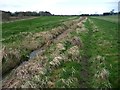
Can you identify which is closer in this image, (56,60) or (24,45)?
(56,60)

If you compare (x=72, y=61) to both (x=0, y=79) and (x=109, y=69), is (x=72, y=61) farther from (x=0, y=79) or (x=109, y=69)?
(x=0, y=79)

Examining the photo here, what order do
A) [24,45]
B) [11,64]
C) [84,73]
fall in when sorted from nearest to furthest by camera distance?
[84,73] < [11,64] < [24,45]

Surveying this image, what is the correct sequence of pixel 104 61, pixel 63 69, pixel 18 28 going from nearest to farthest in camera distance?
pixel 63 69, pixel 104 61, pixel 18 28

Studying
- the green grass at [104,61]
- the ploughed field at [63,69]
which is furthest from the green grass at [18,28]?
the green grass at [104,61]

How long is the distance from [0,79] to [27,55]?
912 centimetres

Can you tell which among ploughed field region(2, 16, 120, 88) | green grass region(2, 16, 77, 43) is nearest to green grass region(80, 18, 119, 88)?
ploughed field region(2, 16, 120, 88)

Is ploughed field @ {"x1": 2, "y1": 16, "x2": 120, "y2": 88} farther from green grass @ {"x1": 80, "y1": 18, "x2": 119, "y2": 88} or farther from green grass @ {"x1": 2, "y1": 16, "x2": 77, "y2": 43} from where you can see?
green grass @ {"x1": 2, "y1": 16, "x2": 77, "y2": 43}

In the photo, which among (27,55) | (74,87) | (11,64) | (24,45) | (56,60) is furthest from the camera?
(24,45)

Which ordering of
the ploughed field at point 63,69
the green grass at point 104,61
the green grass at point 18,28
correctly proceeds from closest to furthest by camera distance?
the ploughed field at point 63,69, the green grass at point 104,61, the green grass at point 18,28

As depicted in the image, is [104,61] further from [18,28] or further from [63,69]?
[18,28]

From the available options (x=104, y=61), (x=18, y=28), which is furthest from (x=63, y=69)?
(x=18, y=28)

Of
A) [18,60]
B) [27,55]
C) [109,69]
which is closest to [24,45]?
[27,55]

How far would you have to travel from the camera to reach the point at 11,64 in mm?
30438

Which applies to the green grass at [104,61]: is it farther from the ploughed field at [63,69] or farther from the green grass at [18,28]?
the green grass at [18,28]
